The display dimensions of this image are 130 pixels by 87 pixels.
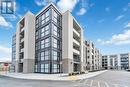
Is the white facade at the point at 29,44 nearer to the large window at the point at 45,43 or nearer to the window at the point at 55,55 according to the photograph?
the large window at the point at 45,43

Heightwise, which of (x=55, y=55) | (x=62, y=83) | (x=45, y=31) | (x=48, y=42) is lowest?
(x=62, y=83)

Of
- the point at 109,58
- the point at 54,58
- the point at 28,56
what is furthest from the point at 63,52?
the point at 109,58

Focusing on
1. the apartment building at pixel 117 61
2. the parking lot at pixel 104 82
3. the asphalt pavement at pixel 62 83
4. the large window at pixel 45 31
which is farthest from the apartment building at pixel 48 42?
the apartment building at pixel 117 61

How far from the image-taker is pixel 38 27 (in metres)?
43.2

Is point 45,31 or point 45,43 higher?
point 45,31

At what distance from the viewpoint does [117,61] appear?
494ft

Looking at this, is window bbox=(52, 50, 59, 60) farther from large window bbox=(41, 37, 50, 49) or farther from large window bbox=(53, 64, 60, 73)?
large window bbox=(41, 37, 50, 49)

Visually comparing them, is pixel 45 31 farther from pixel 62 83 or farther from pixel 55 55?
pixel 62 83

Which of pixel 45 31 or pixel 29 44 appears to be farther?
pixel 29 44

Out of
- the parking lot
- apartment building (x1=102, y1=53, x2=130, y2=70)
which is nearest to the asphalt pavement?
the parking lot

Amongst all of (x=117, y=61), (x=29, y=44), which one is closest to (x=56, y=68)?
(x=29, y=44)

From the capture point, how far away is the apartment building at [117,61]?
143 m

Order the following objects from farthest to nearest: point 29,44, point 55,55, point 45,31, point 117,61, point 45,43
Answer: point 117,61 < point 29,44 < point 45,31 < point 45,43 < point 55,55

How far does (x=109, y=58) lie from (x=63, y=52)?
123976 millimetres
